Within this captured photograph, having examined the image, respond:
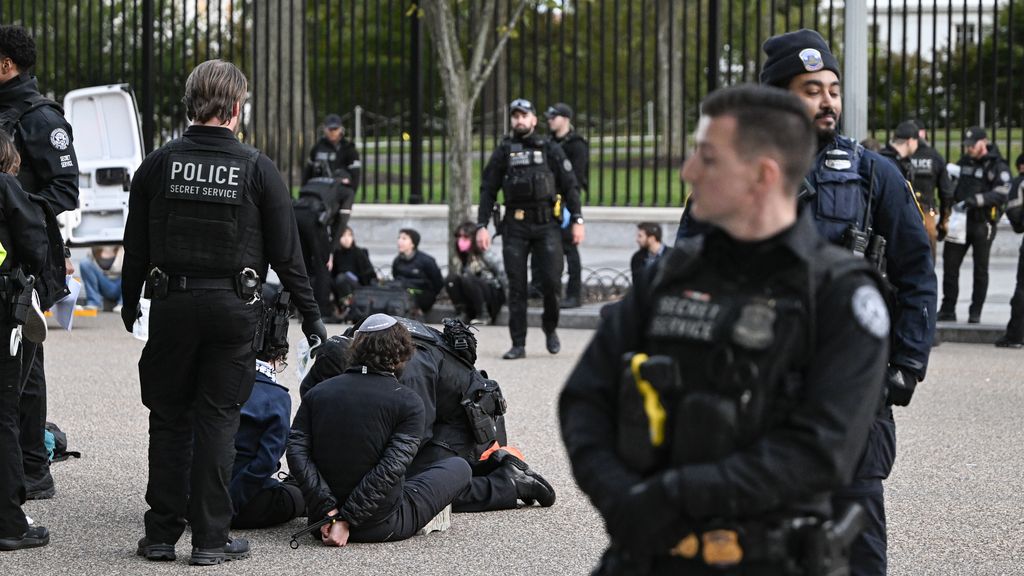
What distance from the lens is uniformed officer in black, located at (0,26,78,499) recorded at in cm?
627

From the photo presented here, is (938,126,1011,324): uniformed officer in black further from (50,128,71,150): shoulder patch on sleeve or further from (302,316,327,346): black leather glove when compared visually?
(50,128,71,150): shoulder patch on sleeve

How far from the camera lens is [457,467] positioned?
6016 millimetres

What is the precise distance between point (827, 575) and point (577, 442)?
0.50 metres

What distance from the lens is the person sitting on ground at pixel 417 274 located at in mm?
13930

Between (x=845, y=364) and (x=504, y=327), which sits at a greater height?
(x=845, y=364)

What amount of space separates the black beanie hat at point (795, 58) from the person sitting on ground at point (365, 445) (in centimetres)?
216

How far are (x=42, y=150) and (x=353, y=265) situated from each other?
7.80m

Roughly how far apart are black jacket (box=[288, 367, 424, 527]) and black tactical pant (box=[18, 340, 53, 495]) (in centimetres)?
140

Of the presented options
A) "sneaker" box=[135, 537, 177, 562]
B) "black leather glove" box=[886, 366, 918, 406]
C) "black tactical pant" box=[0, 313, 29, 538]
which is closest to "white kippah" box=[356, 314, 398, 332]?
"sneaker" box=[135, 537, 177, 562]

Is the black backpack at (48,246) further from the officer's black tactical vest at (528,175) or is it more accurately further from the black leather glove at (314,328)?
the officer's black tactical vest at (528,175)

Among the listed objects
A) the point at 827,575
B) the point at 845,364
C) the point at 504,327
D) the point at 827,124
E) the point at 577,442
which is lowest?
the point at 504,327

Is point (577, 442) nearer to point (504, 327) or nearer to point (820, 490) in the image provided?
point (820, 490)

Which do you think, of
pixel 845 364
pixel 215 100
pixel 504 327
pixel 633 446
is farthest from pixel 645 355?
pixel 504 327

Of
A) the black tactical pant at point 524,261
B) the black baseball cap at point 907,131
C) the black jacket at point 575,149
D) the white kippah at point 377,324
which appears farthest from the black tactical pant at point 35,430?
the black jacket at point 575,149
